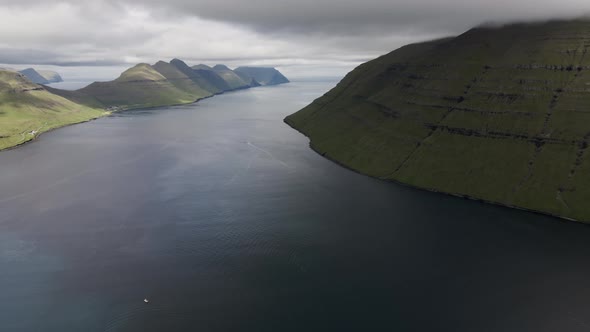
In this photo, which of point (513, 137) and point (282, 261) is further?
point (513, 137)

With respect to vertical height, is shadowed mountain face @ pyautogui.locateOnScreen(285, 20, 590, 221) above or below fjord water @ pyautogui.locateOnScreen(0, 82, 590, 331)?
above

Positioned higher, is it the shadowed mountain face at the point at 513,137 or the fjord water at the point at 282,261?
the shadowed mountain face at the point at 513,137

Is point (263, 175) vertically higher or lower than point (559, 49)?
lower

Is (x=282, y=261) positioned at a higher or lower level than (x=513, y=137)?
lower

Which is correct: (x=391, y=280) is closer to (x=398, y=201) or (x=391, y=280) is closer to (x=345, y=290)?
(x=345, y=290)

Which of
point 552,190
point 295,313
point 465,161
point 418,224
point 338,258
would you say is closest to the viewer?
point 295,313

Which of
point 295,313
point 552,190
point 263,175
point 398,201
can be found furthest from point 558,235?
point 263,175

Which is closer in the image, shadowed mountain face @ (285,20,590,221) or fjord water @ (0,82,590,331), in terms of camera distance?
fjord water @ (0,82,590,331)

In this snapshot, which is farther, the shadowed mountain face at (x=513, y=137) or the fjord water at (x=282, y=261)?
the shadowed mountain face at (x=513, y=137)
